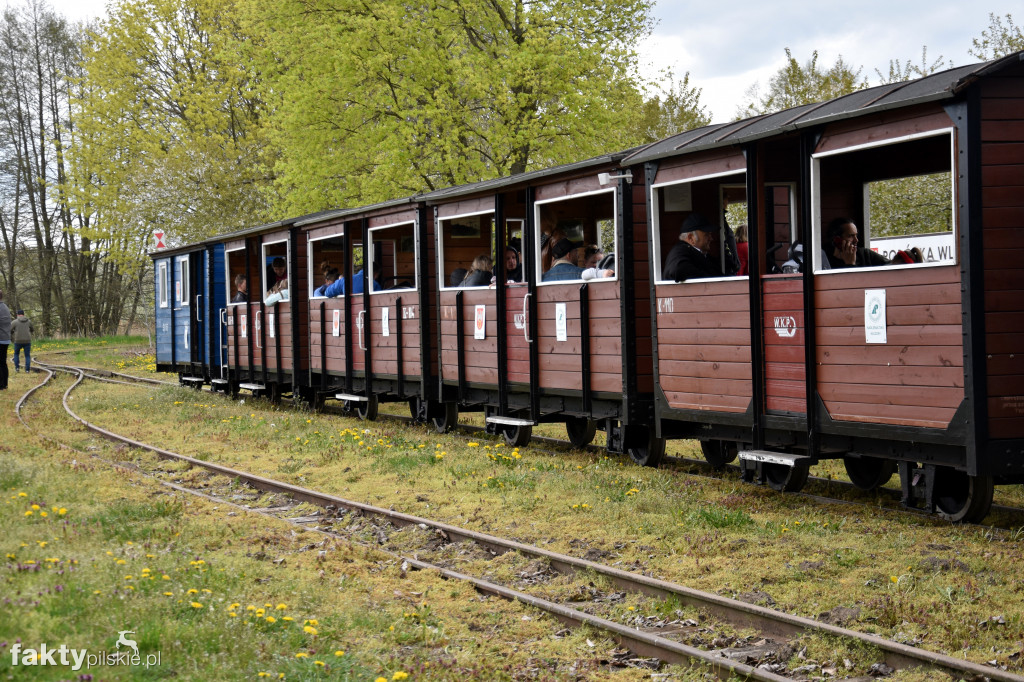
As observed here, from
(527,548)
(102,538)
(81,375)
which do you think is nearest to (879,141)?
(527,548)

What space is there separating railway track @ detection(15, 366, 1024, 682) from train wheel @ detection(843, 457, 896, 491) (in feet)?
10.9

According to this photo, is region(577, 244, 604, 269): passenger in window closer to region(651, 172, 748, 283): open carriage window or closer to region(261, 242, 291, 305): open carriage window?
region(651, 172, 748, 283): open carriage window

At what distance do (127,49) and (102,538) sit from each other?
3053 cm

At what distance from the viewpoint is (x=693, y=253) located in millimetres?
9641

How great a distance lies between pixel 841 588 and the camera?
628 cm

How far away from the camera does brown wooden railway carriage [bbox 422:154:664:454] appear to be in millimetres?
10578

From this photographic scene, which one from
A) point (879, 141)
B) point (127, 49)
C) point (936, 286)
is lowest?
point (936, 286)

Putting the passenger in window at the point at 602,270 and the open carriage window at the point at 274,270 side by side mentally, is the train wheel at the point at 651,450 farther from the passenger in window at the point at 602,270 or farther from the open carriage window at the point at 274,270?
the open carriage window at the point at 274,270

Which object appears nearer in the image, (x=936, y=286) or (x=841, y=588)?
(x=841, y=588)

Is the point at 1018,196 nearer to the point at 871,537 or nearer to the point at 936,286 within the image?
the point at 936,286

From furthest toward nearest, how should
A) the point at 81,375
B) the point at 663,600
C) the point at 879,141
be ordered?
Result: the point at 81,375, the point at 879,141, the point at 663,600

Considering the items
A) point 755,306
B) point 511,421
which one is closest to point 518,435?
point 511,421

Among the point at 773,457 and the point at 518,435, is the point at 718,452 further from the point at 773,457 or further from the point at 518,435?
the point at 518,435

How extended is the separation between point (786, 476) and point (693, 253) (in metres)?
2.12
